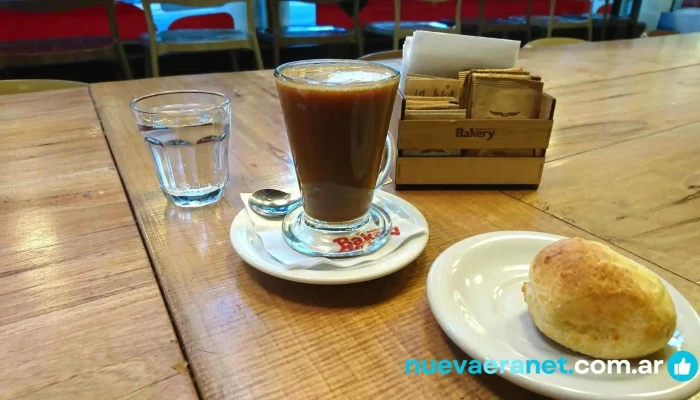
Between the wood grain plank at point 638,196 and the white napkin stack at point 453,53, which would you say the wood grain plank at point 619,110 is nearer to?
the wood grain plank at point 638,196

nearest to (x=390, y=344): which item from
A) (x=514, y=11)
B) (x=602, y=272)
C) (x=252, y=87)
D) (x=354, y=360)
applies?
(x=354, y=360)

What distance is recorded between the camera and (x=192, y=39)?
8.79 ft

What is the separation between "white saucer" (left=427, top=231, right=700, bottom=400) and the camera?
13.6 inches

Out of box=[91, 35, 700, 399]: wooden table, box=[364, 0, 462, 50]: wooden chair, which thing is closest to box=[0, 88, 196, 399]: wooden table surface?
box=[91, 35, 700, 399]: wooden table

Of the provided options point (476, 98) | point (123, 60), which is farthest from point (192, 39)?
point (476, 98)

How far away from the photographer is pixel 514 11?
13.8ft

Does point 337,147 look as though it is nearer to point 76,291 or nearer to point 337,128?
point 337,128

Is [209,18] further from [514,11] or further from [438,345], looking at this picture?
[438,345]

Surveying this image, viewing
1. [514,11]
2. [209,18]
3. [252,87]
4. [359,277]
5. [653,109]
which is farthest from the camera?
[514,11]

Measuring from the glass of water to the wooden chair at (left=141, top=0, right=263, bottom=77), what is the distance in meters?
2.07

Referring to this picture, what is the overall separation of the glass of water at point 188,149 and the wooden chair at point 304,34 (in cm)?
238

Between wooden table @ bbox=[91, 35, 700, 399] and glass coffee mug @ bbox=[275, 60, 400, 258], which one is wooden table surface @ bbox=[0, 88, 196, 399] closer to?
wooden table @ bbox=[91, 35, 700, 399]

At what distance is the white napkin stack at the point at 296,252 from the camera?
0.50 metres

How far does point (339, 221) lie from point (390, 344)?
0.19 meters
